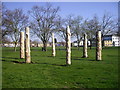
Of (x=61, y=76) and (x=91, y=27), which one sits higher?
(x=91, y=27)

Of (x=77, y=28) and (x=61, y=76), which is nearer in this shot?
(x=61, y=76)

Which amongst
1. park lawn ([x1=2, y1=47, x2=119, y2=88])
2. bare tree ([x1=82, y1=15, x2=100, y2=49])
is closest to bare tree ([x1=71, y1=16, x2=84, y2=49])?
bare tree ([x1=82, y1=15, x2=100, y2=49])

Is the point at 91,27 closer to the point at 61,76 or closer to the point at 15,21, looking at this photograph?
the point at 15,21

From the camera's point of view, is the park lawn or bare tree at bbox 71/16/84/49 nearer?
the park lawn

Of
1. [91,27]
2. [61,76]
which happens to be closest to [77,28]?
[91,27]

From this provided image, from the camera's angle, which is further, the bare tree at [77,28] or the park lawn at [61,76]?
the bare tree at [77,28]

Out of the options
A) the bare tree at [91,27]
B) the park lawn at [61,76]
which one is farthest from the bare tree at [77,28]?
the park lawn at [61,76]

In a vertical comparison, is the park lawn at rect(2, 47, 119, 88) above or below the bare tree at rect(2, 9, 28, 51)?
below

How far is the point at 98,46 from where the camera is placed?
15.2 meters

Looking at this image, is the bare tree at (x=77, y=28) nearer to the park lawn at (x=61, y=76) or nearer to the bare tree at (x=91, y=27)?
the bare tree at (x=91, y=27)

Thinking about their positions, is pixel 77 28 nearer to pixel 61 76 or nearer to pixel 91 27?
pixel 91 27

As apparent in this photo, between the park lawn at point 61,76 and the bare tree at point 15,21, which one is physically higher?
the bare tree at point 15,21

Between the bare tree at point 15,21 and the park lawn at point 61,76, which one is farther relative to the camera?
the bare tree at point 15,21

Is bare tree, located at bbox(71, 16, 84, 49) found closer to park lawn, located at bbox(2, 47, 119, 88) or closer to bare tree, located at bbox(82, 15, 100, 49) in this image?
bare tree, located at bbox(82, 15, 100, 49)
